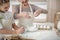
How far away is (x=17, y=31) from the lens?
1.68 metres

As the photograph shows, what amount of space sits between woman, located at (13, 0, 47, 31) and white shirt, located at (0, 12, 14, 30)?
5 cm

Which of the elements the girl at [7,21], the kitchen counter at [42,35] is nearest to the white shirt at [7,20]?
the girl at [7,21]

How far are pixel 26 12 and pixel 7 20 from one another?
0.73ft

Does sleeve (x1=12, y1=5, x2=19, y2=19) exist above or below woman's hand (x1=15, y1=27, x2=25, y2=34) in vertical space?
above

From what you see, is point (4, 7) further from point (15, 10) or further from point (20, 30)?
point (20, 30)

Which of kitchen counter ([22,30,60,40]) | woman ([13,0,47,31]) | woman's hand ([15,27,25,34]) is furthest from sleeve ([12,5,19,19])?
A: kitchen counter ([22,30,60,40])

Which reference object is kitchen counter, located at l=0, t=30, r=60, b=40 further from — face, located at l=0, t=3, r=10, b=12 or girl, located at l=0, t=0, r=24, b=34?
face, located at l=0, t=3, r=10, b=12

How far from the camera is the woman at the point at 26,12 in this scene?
5.44 feet

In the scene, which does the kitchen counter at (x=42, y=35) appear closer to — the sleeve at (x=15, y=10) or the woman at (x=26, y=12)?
the woman at (x=26, y=12)

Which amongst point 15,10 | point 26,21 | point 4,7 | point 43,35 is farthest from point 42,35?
point 4,7

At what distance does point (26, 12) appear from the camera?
1.67m

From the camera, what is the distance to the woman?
5.44 ft

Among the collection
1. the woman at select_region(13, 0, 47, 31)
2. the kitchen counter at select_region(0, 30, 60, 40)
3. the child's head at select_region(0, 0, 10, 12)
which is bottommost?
the kitchen counter at select_region(0, 30, 60, 40)

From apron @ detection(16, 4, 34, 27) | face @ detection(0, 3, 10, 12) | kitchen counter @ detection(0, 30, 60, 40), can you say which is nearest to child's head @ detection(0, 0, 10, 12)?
face @ detection(0, 3, 10, 12)
